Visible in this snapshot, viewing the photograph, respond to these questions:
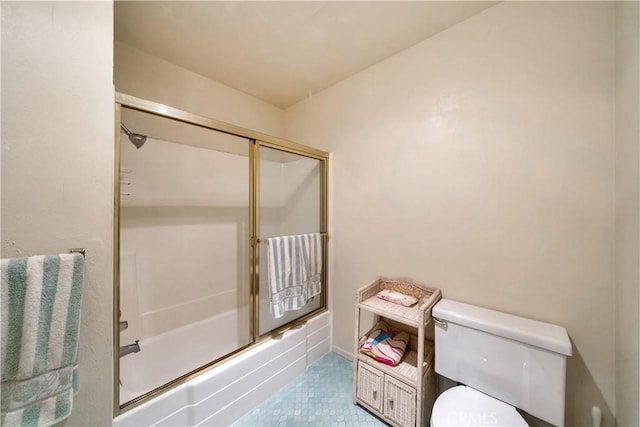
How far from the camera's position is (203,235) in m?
1.91

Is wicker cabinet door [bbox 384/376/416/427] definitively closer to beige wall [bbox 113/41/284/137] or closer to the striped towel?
the striped towel

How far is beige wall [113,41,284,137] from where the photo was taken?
144 centimetres

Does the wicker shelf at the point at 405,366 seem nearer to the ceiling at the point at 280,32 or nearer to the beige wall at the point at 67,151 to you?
the beige wall at the point at 67,151

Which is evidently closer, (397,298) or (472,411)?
(472,411)

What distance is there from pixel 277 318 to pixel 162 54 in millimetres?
2011

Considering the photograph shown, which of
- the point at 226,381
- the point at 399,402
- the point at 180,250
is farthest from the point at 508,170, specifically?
the point at 180,250

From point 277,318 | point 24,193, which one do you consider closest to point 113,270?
point 24,193

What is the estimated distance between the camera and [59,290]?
73 cm

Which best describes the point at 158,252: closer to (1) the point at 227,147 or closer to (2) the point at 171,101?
(1) the point at 227,147

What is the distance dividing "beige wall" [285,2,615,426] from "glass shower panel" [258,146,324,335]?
47cm

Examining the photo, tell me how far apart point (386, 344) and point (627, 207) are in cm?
125

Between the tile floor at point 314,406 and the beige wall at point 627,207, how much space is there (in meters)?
1.06

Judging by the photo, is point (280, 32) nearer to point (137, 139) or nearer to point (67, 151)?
point (137, 139)

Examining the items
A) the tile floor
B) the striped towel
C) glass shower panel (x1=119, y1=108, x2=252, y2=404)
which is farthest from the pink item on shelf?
glass shower panel (x1=119, y1=108, x2=252, y2=404)
